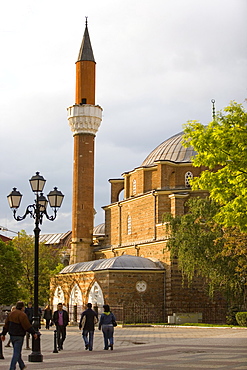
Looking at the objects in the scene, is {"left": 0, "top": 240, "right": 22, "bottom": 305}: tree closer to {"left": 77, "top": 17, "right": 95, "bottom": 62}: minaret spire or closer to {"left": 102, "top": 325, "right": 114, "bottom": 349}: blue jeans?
{"left": 77, "top": 17, "right": 95, "bottom": 62}: minaret spire

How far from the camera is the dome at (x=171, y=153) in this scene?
4038cm

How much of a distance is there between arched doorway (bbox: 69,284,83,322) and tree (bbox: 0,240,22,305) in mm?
3630

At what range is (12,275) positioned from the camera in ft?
118

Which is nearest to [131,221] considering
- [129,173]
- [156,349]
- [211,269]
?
[129,173]

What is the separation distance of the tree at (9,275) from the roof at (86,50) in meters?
16.7

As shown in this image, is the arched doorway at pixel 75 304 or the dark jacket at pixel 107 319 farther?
the arched doorway at pixel 75 304

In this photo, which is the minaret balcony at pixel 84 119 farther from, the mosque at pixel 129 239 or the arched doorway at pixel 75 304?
the arched doorway at pixel 75 304

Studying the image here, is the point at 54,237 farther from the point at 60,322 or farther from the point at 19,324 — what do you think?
the point at 19,324

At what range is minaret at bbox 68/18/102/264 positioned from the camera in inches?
1695

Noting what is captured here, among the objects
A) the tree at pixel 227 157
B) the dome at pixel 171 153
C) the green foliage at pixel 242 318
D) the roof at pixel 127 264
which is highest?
the dome at pixel 171 153

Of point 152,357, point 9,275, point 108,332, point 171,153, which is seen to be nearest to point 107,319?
point 108,332

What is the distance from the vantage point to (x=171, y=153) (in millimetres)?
41188

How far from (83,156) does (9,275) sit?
11368 mm

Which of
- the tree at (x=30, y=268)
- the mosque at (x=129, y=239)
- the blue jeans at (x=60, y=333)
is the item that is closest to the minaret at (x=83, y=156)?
the mosque at (x=129, y=239)
